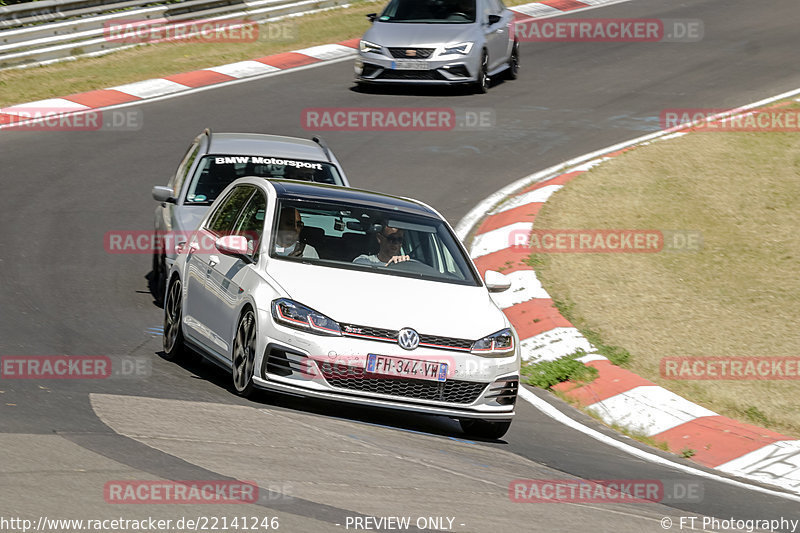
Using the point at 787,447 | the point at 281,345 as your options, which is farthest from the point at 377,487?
the point at 787,447

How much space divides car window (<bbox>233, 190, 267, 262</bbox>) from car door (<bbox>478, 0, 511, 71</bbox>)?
38.6ft

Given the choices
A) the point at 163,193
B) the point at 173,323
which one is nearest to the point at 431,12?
the point at 163,193

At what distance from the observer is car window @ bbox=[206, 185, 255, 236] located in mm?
9922

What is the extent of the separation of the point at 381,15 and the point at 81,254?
9.58 metres

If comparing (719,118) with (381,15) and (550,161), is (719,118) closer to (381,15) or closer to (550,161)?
(550,161)

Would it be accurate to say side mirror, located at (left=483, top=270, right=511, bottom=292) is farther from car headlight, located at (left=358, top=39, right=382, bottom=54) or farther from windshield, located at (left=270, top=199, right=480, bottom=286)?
car headlight, located at (left=358, top=39, right=382, bottom=54)

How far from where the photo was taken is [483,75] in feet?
68.7

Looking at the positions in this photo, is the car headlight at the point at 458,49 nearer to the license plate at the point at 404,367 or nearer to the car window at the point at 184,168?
the car window at the point at 184,168

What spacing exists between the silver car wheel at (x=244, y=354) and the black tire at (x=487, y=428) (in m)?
1.49

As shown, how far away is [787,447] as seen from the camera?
9.18m

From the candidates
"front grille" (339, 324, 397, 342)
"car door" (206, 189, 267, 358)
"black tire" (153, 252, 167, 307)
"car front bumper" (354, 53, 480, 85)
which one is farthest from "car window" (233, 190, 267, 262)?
"car front bumper" (354, 53, 480, 85)

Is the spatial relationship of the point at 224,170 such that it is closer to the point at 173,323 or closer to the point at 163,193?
the point at 163,193

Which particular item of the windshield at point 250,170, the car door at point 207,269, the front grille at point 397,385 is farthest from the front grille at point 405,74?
the front grille at point 397,385

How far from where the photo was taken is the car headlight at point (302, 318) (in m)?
8.20
